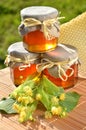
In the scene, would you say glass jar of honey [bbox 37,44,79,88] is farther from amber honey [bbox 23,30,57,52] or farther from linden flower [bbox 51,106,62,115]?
linden flower [bbox 51,106,62,115]

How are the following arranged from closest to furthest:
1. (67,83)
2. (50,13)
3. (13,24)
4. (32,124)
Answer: (32,124) < (50,13) < (67,83) < (13,24)

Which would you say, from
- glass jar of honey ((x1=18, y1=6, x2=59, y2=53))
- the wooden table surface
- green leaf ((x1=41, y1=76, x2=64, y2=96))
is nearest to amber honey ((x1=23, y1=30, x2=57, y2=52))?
glass jar of honey ((x1=18, y1=6, x2=59, y2=53))

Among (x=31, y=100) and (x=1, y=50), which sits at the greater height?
(x=31, y=100)

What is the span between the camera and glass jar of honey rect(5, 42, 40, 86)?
50.4 inches

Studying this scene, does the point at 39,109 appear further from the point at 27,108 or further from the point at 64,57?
the point at 64,57

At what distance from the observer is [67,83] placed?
4.35 feet

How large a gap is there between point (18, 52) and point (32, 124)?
30cm

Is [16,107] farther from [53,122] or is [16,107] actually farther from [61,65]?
[61,65]

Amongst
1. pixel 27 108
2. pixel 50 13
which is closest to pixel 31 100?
pixel 27 108

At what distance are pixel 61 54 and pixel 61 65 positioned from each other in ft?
0.15

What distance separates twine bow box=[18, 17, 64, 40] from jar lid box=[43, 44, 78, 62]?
6cm

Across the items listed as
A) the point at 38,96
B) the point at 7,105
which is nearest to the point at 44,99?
the point at 38,96

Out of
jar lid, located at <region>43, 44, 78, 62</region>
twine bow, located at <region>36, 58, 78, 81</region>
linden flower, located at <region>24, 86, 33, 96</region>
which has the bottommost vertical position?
linden flower, located at <region>24, 86, 33, 96</region>

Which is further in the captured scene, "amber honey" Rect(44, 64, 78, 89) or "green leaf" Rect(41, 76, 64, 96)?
"amber honey" Rect(44, 64, 78, 89)
